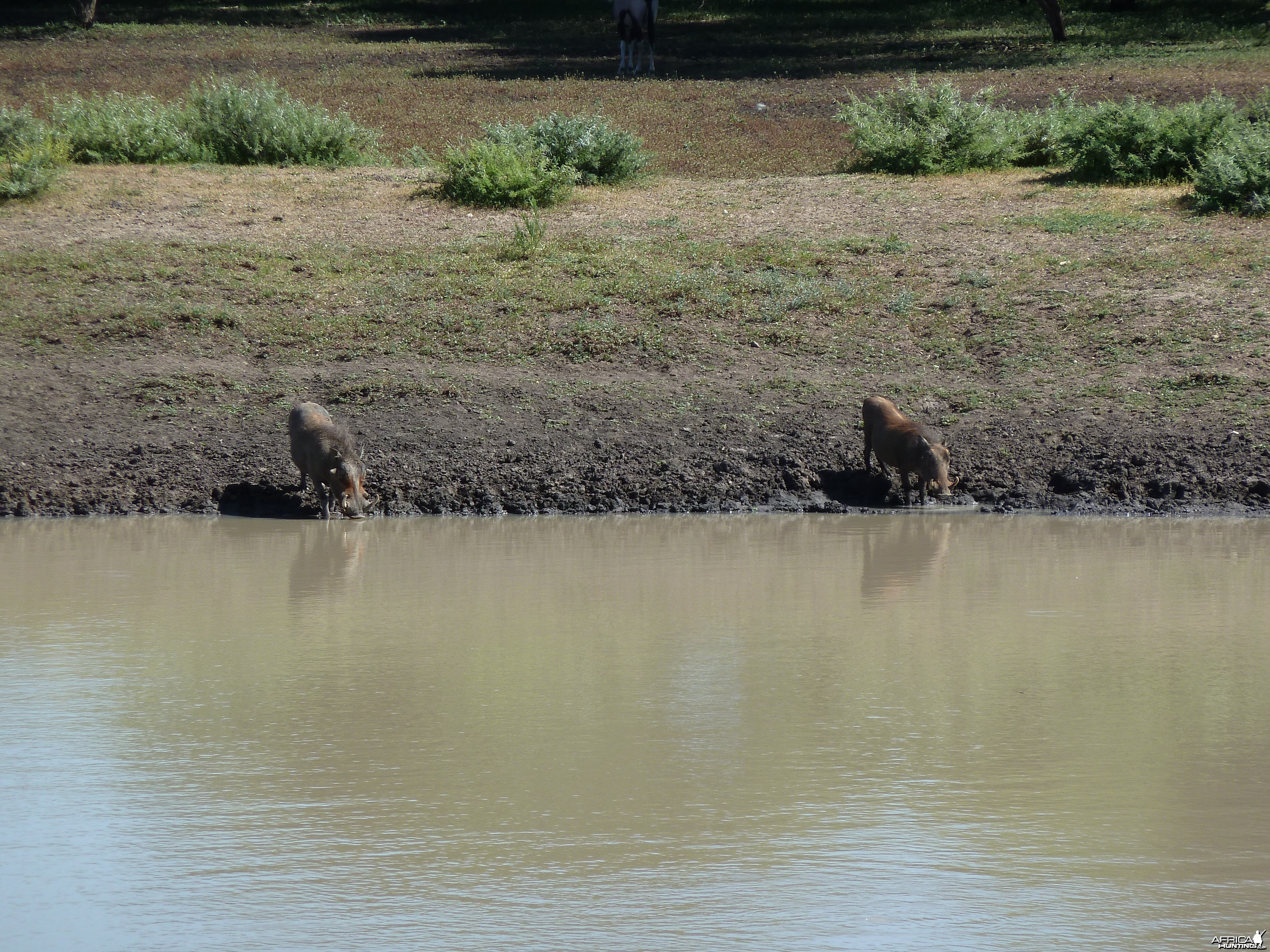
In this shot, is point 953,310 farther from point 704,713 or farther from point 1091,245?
point 704,713

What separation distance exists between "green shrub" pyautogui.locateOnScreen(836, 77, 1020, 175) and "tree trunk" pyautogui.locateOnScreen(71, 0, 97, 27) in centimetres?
2488

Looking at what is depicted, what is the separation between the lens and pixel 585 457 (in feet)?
36.7

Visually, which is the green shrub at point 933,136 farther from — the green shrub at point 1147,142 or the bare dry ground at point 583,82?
the green shrub at point 1147,142

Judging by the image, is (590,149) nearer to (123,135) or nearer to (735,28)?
(123,135)

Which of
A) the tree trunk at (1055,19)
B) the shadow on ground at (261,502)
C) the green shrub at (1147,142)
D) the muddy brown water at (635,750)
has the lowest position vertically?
the shadow on ground at (261,502)

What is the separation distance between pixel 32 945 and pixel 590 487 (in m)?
7.09

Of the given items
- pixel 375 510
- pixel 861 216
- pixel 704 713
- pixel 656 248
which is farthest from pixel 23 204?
pixel 704 713

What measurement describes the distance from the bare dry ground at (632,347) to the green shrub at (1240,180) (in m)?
0.42

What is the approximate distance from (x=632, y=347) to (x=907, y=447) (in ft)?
11.5

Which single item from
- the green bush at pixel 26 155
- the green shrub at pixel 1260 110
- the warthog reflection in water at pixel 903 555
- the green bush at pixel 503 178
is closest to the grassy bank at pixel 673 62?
the green bush at pixel 503 178

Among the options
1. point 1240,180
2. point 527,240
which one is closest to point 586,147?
point 527,240

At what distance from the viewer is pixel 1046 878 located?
14.2 feet

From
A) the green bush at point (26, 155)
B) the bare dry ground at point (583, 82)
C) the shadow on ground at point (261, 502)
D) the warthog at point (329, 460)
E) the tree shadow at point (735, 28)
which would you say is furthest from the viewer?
the tree shadow at point (735, 28)

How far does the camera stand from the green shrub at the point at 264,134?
19594 millimetres
